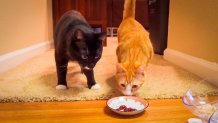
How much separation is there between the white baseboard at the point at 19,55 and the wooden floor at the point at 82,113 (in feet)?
2.18

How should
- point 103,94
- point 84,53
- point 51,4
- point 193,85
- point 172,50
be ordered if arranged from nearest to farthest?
point 84,53
point 103,94
point 193,85
point 172,50
point 51,4

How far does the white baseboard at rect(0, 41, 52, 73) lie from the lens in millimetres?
1780

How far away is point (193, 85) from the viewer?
1492 millimetres

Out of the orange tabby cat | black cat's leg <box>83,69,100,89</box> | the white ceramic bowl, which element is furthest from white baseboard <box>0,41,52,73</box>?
the white ceramic bowl

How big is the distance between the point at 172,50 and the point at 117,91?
3.46ft

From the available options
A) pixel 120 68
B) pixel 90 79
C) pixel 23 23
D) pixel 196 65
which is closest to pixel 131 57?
pixel 120 68

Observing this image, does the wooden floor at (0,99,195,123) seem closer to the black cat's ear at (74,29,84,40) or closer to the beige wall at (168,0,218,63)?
the black cat's ear at (74,29,84,40)

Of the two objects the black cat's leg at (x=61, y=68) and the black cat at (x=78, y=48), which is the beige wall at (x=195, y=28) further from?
the black cat's leg at (x=61, y=68)

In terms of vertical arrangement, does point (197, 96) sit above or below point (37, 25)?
below

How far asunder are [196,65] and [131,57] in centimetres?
65

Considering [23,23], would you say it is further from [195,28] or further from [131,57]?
[195,28]

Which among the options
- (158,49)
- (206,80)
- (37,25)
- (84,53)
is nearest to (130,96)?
(84,53)

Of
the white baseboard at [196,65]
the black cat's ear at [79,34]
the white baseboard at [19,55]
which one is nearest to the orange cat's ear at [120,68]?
the black cat's ear at [79,34]

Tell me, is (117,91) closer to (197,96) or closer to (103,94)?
(103,94)
